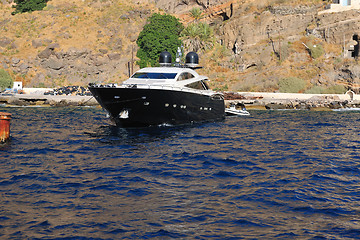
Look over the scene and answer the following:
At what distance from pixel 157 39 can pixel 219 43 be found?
11.7 m

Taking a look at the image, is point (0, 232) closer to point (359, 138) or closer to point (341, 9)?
point (359, 138)

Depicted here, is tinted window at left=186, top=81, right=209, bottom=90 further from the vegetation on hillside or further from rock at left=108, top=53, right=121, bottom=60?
rock at left=108, top=53, right=121, bottom=60

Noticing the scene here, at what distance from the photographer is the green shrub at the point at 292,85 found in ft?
181

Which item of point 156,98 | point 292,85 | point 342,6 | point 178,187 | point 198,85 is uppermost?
point 342,6

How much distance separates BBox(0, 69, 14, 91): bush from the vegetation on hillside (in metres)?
20.3

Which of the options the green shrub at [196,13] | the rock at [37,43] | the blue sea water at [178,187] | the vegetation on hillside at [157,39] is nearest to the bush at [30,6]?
the rock at [37,43]

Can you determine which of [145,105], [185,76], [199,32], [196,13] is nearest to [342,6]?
[199,32]

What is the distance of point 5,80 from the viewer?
59312 millimetres

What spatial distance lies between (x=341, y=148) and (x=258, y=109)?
84.8 ft

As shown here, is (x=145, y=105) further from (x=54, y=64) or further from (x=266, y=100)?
(x=54, y=64)


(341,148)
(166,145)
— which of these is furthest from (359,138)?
(166,145)

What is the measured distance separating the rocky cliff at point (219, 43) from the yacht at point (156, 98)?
99.7ft

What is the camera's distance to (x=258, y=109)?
45875mm

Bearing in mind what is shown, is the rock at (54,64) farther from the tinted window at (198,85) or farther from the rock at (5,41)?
the tinted window at (198,85)
